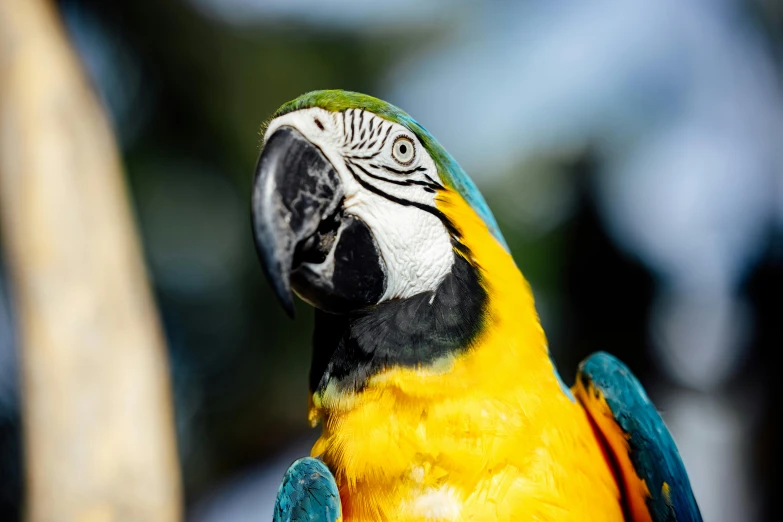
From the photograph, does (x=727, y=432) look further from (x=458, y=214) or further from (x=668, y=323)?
(x=458, y=214)

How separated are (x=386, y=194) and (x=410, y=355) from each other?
1.00 feet

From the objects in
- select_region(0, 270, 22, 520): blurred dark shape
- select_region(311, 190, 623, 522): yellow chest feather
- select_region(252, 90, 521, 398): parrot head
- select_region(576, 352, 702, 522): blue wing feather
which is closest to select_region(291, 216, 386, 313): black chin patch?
select_region(252, 90, 521, 398): parrot head

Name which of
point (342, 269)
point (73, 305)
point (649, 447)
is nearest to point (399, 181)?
point (342, 269)

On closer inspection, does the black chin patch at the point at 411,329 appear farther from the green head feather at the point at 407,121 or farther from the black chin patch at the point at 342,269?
the green head feather at the point at 407,121

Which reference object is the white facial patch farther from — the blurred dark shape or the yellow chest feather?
the blurred dark shape

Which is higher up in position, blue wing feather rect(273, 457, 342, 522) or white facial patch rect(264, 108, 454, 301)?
white facial patch rect(264, 108, 454, 301)

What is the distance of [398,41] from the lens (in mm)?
6215

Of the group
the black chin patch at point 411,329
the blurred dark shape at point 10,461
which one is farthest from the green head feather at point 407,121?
the blurred dark shape at point 10,461

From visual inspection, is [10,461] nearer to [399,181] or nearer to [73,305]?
[73,305]

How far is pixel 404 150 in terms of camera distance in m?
1.20

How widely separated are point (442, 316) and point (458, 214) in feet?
0.72

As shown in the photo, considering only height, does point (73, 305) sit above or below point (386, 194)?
below

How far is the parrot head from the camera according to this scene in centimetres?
107

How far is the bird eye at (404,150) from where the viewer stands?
3.89 ft
